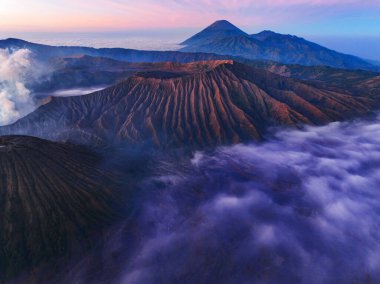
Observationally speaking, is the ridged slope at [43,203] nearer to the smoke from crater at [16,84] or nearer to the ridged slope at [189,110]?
the ridged slope at [189,110]

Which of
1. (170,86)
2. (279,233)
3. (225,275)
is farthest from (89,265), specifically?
(170,86)

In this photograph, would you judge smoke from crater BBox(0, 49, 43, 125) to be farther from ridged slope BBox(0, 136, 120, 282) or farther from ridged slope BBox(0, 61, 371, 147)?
ridged slope BBox(0, 136, 120, 282)

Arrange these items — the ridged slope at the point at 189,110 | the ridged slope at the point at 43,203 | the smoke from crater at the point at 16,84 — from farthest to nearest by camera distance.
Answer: the smoke from crater at the point at 16,84 → the ridged slope at the point at 189,110 → the ridged slope at the point at 43,203

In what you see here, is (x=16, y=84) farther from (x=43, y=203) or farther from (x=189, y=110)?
(x=43, y=203)

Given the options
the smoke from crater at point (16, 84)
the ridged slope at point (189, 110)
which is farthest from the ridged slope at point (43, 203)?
the smoke from crater at point (16, 84)

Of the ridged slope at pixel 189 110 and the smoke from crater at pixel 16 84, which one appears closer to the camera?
the ridged slope at pixel 189 110

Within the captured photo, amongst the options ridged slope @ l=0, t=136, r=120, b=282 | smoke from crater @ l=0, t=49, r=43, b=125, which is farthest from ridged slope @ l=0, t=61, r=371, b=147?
ridged slope @ l=0, t=136, r=120, b=282
